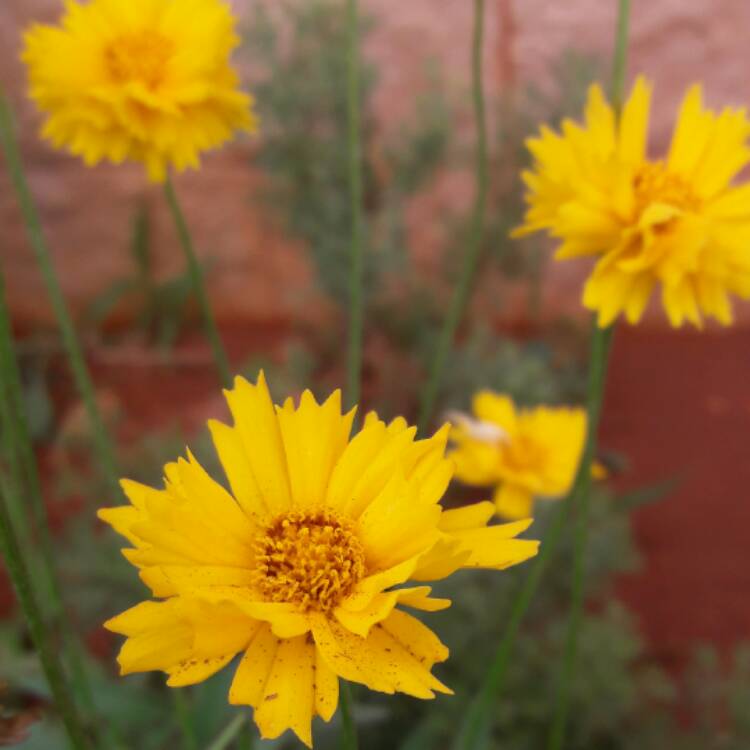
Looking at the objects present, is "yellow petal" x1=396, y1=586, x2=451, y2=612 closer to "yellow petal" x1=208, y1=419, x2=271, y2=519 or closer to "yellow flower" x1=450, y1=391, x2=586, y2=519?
"yellow petal" x1=208, y1=419, x2=271, y2=519

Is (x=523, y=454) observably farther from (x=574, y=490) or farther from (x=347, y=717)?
(x=347, y=717)

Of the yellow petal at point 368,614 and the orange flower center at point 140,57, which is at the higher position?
the orange flower center at point 140,57

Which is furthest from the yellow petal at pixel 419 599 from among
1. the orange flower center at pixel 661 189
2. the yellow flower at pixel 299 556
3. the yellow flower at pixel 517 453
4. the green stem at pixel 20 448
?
the yellow flower at pixel 517 453

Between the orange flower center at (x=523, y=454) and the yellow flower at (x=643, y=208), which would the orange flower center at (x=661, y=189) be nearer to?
the yellow flower at (x=643, y=208)

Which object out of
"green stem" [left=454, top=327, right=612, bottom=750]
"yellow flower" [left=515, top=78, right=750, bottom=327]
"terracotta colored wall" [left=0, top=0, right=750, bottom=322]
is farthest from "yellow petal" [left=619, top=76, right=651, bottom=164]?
"terracotta colored wall" [left=0, top=0, right=750, bottom=322]

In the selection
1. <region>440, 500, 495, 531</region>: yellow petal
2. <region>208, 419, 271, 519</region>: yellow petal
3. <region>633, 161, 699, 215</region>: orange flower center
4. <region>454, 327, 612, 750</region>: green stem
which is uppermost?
<region>633, 161, 699, 215</region>: orange flower center

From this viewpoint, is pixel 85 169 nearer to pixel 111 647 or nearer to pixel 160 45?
pixel 111 647

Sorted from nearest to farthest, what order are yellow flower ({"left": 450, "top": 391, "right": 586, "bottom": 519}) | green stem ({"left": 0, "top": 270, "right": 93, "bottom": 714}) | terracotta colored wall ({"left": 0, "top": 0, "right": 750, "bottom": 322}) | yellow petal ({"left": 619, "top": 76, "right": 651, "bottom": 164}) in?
green stem ({"left": 0, "top": 270, "right": 93, "bottom": 714})
yellow petal ({"left": 619, "top": 76, "right": 651, "bottom": 164})
yellow flower ({"left": 450, "top": 391, "right": 586, "bottom": 519})
terracotta colored wall ({"left": 0, "top": 0, "right": 750, "bottom": 322})
